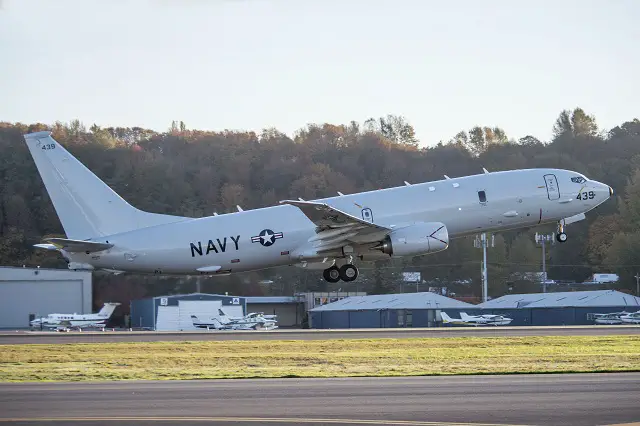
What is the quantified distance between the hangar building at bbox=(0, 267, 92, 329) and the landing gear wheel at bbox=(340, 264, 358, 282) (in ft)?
97.8

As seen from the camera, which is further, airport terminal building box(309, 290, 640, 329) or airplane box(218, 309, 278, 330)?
airport terminal building box(309, 290, 640, 329)

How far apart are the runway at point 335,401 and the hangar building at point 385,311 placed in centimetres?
4917

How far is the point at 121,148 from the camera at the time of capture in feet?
333

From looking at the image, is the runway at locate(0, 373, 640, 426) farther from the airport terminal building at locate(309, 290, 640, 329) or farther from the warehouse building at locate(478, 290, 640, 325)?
the warehouse building at locate(478, 290, 640, 325)

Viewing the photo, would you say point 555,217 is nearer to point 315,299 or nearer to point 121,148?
point 315,299

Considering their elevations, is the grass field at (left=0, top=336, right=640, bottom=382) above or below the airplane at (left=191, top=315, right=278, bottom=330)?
below

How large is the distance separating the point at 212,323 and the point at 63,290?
1158cm

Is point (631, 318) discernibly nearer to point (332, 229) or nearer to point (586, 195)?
point (586, 195)

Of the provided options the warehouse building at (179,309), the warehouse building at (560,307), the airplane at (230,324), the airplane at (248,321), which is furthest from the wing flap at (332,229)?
the warehouse building at (560,307)

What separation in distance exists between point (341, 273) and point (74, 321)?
3431cm

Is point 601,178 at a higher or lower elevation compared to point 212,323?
higher

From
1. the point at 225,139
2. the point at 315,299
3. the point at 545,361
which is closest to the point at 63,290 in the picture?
the point at 315,299

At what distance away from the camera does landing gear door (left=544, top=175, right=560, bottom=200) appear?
49500 mm

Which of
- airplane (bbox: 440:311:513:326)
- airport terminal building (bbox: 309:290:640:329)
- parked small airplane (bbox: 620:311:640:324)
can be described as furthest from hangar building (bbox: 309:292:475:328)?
parked small airplane (bbox: 620:311:640:324)
